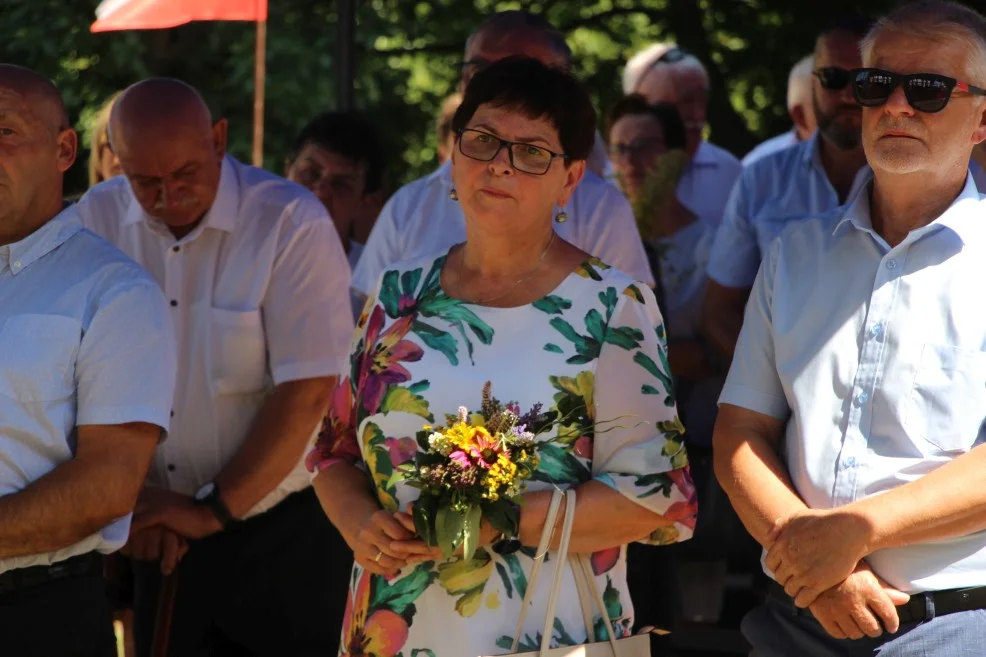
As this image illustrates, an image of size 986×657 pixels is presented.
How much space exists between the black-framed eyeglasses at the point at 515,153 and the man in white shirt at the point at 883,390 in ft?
1.93

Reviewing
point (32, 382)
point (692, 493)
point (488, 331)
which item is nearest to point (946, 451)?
point (692, 493)

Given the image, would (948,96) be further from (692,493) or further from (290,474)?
(290,474)

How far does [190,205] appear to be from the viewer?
4.72m

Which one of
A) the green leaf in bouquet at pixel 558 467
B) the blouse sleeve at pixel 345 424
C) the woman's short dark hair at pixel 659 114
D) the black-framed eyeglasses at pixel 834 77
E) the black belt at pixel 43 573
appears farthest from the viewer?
the woman's short dark hair at pixel 659 114

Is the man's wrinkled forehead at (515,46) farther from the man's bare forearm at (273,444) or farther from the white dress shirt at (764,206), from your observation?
the man's bare forearm at (273,444)

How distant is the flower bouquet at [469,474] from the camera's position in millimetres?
3094

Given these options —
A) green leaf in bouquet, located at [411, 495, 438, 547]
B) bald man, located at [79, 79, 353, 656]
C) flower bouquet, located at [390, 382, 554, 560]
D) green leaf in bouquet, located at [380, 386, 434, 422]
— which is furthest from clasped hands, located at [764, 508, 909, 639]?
bald man, located at [79, 79, 353, 656]

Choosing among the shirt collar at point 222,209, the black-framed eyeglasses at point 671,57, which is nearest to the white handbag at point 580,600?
the shirt collar at point 222,209

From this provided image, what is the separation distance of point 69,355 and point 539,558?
4.38ft

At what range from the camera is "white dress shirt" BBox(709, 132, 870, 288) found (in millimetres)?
5309

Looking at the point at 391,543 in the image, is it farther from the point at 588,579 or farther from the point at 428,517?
the point at 588,579

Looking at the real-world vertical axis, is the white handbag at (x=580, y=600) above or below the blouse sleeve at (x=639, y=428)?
below

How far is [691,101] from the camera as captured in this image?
727 centimetres

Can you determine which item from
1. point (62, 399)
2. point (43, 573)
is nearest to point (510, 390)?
point (62, 399)
